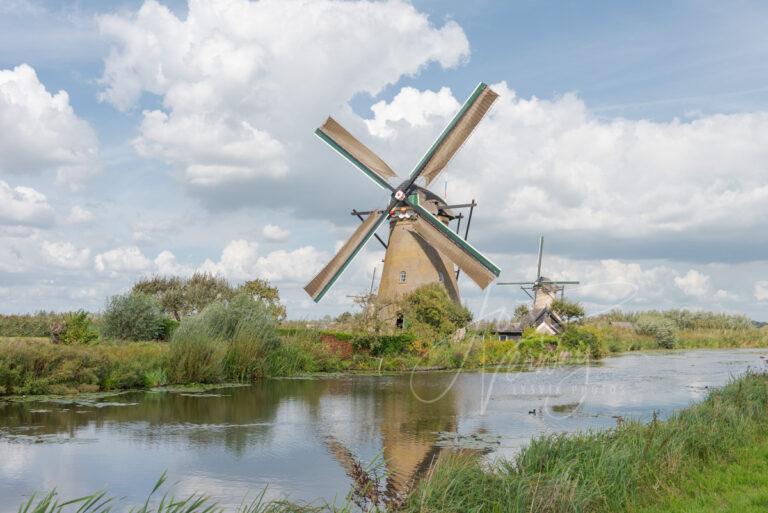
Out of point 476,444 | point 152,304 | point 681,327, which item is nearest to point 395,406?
point 476,444

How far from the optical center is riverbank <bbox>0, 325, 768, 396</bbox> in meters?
13.3

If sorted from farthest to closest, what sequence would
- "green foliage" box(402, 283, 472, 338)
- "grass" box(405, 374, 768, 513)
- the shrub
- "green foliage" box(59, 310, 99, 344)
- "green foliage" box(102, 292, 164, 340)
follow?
1. "green foliage" box(402, 283, 472, 338)
2. "green foliage" box(102, 292, 164, 340)
3. "green foliage" box(59, 310, 99, 344)
4. the shrub
5. "grass" box(405, 374, 768, 513)

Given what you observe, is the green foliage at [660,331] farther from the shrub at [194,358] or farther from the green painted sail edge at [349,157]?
the shrub at [194,358]

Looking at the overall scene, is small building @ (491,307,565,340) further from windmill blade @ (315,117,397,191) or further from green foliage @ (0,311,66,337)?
green foliage @ (0,311,66,337)

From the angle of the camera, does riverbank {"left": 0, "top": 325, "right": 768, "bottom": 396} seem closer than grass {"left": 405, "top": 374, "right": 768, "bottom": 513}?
No

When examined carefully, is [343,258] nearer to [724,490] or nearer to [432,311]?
[432,311]

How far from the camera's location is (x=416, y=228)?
92.2 ft

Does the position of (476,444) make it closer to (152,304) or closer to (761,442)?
(761,442)

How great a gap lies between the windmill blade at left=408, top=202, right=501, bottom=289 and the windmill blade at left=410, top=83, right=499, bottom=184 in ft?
5.41

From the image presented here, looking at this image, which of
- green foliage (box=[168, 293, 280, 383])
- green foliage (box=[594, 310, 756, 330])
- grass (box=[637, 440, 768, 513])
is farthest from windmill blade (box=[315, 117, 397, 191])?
green foliage (box=[594, 310, 756, 330])

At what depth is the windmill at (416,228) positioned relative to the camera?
26891 millimetres

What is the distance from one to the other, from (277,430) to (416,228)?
1847cm

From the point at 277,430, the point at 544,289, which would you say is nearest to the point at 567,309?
the point at 544,289

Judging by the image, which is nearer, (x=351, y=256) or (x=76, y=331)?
(x=76, y=331)
